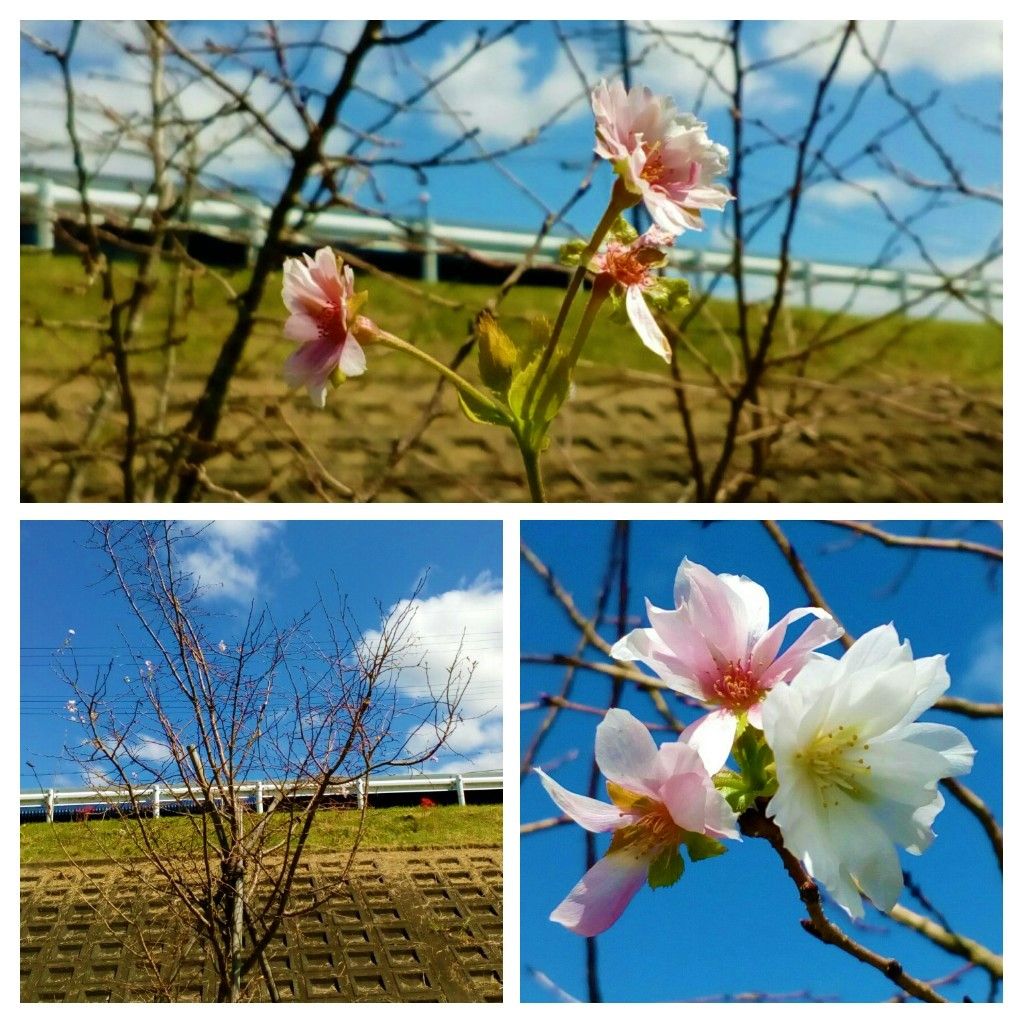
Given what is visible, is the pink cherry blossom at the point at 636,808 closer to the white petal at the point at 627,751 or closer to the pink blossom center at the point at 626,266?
the white petal at the point at 627,751

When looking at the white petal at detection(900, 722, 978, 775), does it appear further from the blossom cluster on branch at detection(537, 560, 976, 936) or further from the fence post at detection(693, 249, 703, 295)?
the fence post at detection(693, 249, 703, 295)

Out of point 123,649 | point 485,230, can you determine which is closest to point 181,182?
point 485,230

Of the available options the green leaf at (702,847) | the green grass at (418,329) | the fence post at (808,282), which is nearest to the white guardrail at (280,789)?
the green grass at (418,329)

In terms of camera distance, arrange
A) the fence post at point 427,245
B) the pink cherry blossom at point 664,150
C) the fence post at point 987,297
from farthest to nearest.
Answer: the fence post at point 987,297 < the fence post at point 427,245 < the pink cherry blossom at point 664,150

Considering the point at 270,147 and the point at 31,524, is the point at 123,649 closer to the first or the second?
the point at 31,524

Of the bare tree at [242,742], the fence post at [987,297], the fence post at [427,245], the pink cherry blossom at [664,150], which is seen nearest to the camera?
the pink cherry blossom at [664,150]

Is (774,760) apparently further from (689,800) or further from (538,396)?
(538,396)
